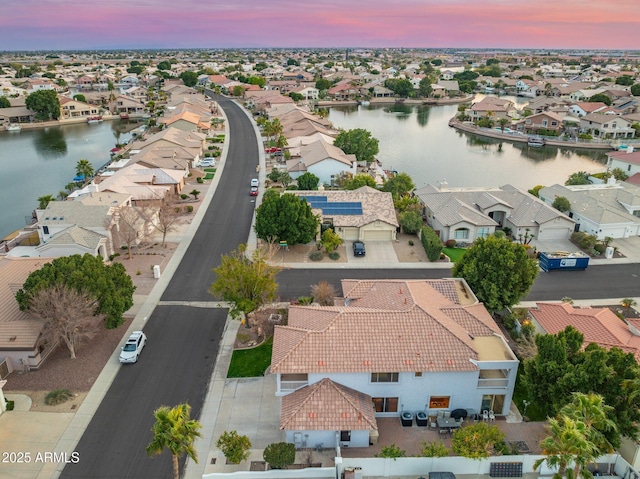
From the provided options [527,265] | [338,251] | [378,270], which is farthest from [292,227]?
[527,265]

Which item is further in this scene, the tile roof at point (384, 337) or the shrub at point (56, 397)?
the shrub at point (56, 397)

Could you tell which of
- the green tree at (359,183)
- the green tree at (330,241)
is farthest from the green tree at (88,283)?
the green tree at (359,183)

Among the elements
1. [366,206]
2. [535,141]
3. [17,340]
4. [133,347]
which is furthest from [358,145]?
[17,340]

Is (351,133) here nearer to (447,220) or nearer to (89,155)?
(447,220)

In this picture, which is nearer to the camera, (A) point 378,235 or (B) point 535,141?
(A) point 378,235

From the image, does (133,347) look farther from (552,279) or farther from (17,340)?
(552,279)

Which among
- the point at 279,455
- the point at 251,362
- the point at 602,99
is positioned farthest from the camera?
the point at 602,99

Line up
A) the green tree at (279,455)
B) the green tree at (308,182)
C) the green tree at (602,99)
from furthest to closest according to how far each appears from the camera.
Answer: the green tree at (602,99), the green tree at (308,182), the green tree at (279,455)

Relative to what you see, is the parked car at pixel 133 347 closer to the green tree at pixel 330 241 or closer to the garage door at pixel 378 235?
the green tree at pixel 330 241
